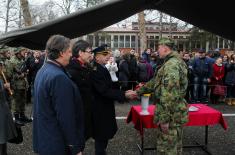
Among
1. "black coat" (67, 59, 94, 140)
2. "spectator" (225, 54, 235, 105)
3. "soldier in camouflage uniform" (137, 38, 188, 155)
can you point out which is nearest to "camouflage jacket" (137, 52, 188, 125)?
"soldier in camouflage uniform" (137, 38, 188, 155)

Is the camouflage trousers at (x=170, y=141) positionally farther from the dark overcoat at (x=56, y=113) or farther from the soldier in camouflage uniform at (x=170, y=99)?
the dark overcoat at (x=56, y=113)

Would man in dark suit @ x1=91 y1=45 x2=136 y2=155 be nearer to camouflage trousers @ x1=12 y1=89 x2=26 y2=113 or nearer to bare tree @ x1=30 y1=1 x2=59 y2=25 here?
camouflage trousers @ x1=12 y1=89 x2=26 y2=113

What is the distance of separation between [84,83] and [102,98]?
48cm

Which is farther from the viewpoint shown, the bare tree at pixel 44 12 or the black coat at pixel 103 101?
the bare tree at pixel 44 12

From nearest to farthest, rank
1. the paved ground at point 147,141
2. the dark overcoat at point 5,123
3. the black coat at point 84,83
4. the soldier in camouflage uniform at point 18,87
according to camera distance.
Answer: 1. the black coat at point 84,83
2. the dark overcoat at point 5,123
3. the paved ground at point 147,141
4. the soldier in camouflage uniform at point 18,87

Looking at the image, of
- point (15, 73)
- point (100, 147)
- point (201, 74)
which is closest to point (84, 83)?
point (100, 147)

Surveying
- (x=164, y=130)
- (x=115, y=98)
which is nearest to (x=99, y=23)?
(x=115, y=98)

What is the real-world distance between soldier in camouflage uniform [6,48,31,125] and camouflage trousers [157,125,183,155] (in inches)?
203

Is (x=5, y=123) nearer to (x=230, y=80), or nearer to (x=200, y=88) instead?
(x=200, y=88)

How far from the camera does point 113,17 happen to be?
16.7ft

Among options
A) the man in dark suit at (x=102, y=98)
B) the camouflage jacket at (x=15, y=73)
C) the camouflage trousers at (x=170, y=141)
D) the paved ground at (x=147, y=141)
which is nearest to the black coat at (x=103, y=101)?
the man in dark suit at (x=102, y=98)

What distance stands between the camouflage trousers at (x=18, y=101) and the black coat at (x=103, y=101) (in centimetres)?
481

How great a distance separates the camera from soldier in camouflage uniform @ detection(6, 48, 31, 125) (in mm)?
8703

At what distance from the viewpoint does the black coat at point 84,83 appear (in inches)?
162
